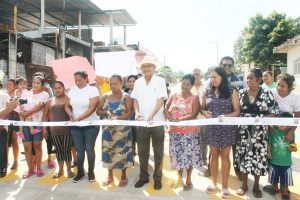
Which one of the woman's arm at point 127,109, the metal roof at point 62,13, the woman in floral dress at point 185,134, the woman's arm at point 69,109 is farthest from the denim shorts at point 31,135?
the metal roof at point 62,13

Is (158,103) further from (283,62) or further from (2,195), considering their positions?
(283,62)

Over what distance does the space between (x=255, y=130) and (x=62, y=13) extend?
24.8m

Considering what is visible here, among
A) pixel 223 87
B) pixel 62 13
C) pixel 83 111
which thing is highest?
pixel 62 13

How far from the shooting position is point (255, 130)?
13.3 ft

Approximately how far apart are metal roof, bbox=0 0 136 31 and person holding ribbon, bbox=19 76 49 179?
18.8 meters

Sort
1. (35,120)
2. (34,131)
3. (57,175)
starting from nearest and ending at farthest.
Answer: (34,131) → (57,175) → (35,120)

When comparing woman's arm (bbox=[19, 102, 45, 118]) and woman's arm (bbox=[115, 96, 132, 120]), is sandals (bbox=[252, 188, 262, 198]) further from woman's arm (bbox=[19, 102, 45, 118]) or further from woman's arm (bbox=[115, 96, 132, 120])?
woman's arm (bbox=[19, 102, 45, 118])

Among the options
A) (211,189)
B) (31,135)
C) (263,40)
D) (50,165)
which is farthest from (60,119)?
(263,40)

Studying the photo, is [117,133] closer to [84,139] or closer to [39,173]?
[84,139]

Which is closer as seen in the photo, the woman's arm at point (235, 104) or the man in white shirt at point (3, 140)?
the woman's arm at point (235, 104)

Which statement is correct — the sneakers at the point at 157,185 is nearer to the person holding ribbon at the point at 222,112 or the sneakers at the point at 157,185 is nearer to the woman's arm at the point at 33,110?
the person holding ribbon at the point at 222,112

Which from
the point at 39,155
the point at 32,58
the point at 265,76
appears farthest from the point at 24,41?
the point at 265,76

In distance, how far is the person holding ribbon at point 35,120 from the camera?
16.9 ft

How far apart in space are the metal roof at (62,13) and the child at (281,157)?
20976 millimetres
